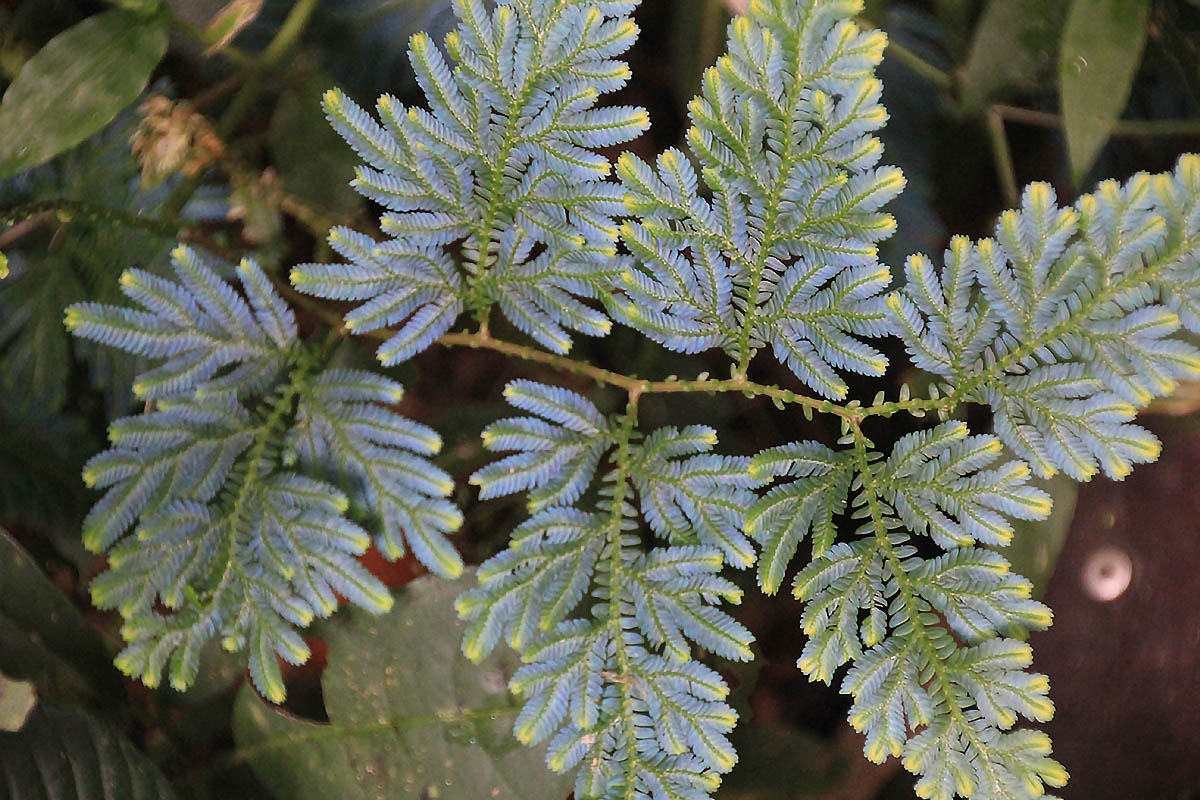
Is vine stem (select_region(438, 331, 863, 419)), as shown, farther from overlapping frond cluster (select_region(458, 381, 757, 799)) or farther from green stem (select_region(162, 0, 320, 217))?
green stem (select_region(162, 0, 320, 217))

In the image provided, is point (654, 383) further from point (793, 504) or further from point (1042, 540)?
point (1042, 540)

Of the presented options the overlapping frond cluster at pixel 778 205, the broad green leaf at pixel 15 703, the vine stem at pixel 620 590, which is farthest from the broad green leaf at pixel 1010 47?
the broad green leaf at pixel 15 703

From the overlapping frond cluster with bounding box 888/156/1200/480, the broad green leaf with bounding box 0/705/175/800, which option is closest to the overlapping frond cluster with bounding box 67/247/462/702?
Answer: the broad green leaf with bounding box 0/705/175/800

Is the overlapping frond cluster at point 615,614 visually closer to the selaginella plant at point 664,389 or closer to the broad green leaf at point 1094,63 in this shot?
the selaginella plant at point 664,389

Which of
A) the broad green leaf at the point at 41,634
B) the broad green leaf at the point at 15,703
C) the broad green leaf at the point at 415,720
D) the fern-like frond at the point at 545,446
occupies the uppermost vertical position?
the fern-like frond at the point at 545,446

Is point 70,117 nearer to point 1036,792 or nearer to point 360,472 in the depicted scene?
point 360,472

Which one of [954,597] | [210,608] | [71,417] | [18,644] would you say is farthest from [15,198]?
[954,597]
